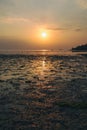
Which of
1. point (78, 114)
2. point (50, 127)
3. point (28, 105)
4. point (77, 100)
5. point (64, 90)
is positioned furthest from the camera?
point (64, 90)

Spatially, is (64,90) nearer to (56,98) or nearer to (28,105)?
(56,98)

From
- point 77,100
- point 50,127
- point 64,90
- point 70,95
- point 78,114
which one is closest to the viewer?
point 50,127

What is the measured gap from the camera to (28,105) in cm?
1468

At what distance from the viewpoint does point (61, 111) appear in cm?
1355

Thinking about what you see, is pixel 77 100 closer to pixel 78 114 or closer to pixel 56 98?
pixel 56 98

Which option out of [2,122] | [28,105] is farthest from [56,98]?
[2,122]

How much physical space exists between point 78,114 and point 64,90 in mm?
7218

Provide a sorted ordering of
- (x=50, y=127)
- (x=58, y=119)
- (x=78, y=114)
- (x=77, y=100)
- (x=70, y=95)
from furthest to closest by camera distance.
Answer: (x=70, y=95) < (x=77, y=100) < (x=78, y=114) < (x=58, y=119) < (x=50, y=127)

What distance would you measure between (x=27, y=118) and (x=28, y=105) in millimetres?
2522

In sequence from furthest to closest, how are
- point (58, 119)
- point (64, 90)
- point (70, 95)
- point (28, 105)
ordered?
point (64, 90) → point (70, 95) → point (28, 105) → point (58, 119)

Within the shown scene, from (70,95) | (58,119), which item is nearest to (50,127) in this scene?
(58,119)

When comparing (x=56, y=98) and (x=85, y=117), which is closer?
(x=85, y=117)

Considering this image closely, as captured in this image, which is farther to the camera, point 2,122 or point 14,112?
point 14,112

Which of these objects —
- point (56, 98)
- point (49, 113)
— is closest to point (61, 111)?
point (49, 113)
